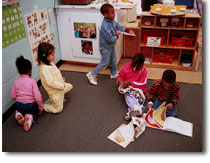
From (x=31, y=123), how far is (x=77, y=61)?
153 cm

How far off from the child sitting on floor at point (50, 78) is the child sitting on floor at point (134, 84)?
760 millimetres

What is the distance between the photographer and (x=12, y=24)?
7.34 ft

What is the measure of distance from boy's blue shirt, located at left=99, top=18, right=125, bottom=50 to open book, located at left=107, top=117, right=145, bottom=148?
110cm

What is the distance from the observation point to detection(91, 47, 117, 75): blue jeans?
2828 mm

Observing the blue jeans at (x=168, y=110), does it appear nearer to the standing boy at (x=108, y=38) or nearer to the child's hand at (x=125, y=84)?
the child's hand at (x=125, y=84)

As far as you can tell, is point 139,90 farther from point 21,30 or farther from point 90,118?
point 21,30

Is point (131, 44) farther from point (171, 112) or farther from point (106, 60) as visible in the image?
point (171, 112)

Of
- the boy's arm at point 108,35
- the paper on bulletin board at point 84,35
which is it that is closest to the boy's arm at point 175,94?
the boy's arm at point 108,35

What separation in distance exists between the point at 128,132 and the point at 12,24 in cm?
168

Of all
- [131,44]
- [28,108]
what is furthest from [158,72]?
[28,108]

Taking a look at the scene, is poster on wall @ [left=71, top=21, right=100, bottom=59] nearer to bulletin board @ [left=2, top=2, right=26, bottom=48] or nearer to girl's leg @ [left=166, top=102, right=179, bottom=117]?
bulletin board @ [left=2, top=2, right=26, bottom=48]

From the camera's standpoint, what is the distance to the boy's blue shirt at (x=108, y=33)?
2.62m

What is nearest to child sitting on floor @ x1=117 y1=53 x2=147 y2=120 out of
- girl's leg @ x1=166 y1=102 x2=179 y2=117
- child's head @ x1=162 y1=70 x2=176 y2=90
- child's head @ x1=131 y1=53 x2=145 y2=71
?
child's head @ x1=131 y1=53 x2=145 y2=71

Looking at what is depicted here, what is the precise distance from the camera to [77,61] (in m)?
3.45
